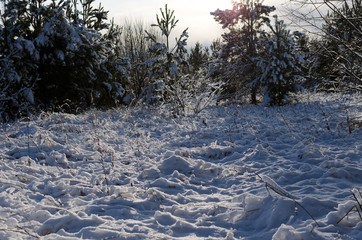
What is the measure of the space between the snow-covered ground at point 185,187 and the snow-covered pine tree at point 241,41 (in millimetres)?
8559

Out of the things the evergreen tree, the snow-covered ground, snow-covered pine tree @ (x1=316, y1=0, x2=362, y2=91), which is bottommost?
the snow-covered ground

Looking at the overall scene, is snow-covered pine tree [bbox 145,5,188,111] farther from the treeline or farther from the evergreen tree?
the evergreen tree

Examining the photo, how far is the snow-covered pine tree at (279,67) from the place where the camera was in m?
11.6

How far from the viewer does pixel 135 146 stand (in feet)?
17.9

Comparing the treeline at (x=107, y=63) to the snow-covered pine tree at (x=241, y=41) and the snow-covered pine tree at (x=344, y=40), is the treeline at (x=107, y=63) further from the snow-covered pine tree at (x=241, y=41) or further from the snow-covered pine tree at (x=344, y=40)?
the snow-covered pine tree at (x=344, y=40)

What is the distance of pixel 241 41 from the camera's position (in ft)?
47.4

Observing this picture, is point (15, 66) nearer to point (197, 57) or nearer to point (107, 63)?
point (107, 63)

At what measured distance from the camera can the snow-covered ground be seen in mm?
2266

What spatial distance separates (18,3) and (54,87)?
3192 mm

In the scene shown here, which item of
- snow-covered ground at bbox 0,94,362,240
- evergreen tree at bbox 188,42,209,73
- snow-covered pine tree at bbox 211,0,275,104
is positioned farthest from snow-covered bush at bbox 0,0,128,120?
evergreen tree at bbox 188,42,209,73

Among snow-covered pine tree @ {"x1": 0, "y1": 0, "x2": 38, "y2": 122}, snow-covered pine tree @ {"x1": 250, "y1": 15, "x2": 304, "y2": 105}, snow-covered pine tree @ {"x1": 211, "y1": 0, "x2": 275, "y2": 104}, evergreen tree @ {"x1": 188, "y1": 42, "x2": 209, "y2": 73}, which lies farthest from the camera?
evergreen tree @ {"x1": 188, "y1": 42, "x2": 209, "y2": 73}

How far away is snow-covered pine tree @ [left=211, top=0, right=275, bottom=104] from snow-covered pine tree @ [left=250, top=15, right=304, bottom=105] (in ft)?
4.80

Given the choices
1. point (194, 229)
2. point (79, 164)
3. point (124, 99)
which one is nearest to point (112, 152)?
point (79, 164)

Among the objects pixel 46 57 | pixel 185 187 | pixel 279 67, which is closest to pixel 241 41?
pixel 279 67
